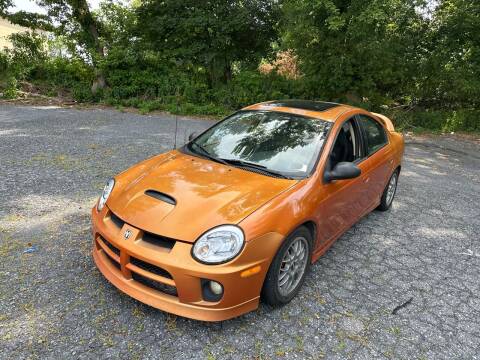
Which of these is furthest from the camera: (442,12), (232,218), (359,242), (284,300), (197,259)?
(442,12)

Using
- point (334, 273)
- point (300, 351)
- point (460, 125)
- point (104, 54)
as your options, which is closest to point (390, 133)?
point (334, 273)

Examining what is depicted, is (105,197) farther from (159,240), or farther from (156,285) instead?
(156,285)

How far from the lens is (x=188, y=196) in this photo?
9.29ft

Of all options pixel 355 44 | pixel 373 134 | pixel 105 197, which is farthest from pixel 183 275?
pixel 355 44

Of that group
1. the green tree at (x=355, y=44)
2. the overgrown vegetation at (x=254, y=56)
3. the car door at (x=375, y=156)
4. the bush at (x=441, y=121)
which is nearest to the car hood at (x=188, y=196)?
the car door at (x=375, y=156)

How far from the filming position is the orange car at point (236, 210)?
A: 248 cm

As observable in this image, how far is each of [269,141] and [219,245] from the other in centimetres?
139

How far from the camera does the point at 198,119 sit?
456 inches

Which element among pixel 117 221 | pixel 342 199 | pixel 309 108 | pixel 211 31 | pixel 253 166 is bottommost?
pixel 117 221

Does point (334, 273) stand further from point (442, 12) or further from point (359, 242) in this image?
point (442, 12)

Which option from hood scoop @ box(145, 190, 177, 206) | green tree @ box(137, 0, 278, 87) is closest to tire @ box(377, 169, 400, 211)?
hood scoop @ box(145, 190, 177, 206)

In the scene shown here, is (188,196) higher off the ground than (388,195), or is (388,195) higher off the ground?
(188,196)

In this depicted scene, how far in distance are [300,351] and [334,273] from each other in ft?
3.62

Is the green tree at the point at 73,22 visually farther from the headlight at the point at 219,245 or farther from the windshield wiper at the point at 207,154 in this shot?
the headlight at the point at 219,245
